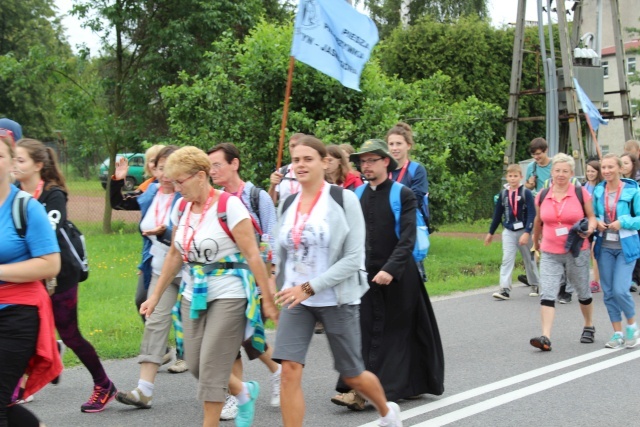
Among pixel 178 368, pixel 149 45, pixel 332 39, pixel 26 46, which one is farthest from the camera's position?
pixel 26 46

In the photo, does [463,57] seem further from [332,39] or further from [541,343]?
[541,343]

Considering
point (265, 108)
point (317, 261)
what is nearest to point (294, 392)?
point (317, 261)

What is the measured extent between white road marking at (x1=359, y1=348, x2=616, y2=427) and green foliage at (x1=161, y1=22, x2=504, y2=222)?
715cm

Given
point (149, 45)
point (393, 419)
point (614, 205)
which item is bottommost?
point (393, 419)

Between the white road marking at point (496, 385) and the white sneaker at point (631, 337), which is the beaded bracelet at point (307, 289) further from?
the white sneaker at point (631, 337)

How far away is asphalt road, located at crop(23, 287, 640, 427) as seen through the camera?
Answer: 6074 mm

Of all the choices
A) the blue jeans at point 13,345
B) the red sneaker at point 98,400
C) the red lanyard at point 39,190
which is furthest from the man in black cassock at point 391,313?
the blue jeans at point 13,345

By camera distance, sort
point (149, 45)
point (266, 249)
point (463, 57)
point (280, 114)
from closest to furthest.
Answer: point (266, 249) → point (280, 114) → point (149, 45) → point (463, 57)

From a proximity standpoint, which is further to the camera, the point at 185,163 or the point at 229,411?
the point at 229,411

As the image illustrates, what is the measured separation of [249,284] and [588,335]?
4.69m

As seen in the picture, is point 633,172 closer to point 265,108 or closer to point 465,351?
point 465,351

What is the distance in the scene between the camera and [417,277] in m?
6.46

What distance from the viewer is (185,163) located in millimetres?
5227

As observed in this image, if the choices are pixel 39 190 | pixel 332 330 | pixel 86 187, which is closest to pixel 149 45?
pixel 86 187
